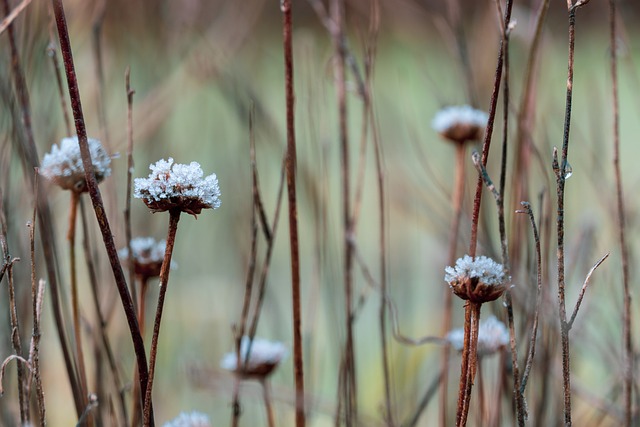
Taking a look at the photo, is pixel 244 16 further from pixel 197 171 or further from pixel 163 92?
pixel 197 171

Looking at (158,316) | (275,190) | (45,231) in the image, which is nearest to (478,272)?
(158,316)

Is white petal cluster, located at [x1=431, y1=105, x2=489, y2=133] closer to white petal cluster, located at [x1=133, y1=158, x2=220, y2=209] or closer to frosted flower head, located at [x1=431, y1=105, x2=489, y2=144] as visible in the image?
frosted flower head, located at [x1=431, y1=105, x2=489, y2=144]

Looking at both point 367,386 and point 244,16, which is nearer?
point 244,16

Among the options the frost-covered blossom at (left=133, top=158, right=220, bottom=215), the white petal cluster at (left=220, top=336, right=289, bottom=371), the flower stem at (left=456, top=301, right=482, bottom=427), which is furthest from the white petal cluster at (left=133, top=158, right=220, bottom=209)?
the white petal cluster at (left=220, top=336, right=289, bottom=371)

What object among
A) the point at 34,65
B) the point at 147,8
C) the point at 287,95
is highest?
the point at 147,8

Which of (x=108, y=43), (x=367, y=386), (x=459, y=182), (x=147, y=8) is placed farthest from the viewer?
(x=147, y=8)

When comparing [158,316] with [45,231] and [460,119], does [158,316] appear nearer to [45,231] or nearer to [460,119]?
[45,231]

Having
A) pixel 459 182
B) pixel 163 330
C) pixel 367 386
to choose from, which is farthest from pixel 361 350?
pixel 459 182

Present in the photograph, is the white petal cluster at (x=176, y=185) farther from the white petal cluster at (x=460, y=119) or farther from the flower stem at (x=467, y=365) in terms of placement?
the white petal cluster at (x=460, y=119)
